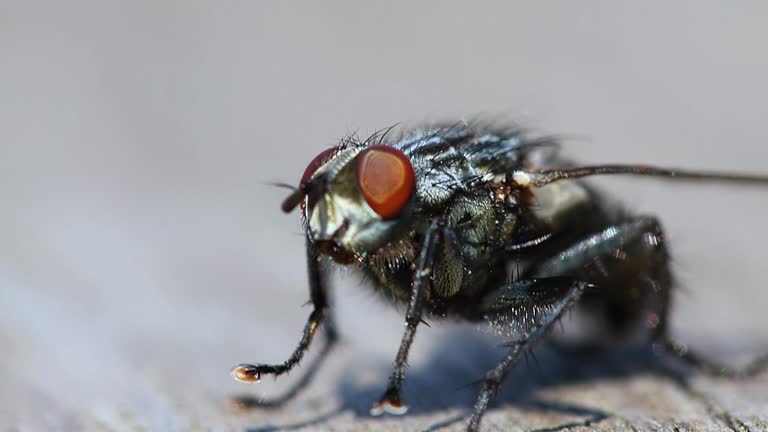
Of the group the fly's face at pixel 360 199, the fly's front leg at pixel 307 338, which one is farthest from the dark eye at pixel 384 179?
the fly's front leg at pixel 307 338

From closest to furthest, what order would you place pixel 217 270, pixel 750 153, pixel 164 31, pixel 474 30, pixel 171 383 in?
1. pixel 171 383
2. pixel 217 270
3. pixel 750 153
4. pixel 164 31
5. pixel 474 30

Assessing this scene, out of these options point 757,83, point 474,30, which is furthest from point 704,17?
point 474,30

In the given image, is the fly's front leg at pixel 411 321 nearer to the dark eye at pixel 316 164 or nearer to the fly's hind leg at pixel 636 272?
the dark eye at pixel 316 164

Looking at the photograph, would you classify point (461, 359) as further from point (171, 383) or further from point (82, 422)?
point (82, 422)

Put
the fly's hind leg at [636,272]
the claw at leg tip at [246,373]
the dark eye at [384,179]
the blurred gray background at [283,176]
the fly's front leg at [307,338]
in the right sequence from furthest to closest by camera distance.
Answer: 1. the fly's hind leg at [636,272]
2. the blurred gray background at [283,176]
3. the fly's front leg at [307,338]
4. the claw at leg tip at [246,373]
5. the dark eye at [384,179]

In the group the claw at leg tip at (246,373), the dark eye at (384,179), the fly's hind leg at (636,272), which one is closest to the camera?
the dark eye at (384,179)

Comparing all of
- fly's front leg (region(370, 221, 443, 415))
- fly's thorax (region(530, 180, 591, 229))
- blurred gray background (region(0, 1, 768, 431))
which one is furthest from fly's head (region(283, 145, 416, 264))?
fly's thorax (region(530, 180, 591, 229))
